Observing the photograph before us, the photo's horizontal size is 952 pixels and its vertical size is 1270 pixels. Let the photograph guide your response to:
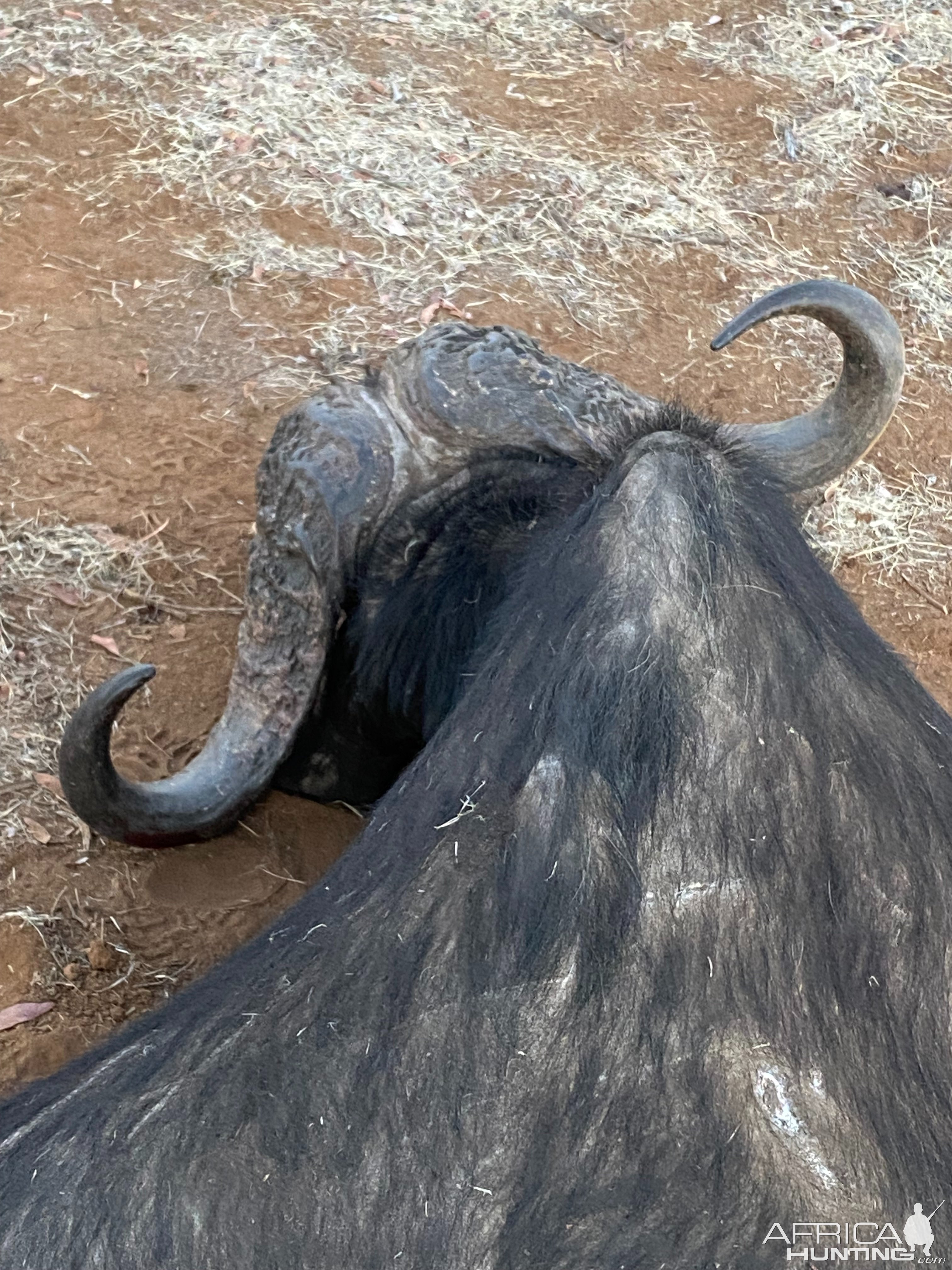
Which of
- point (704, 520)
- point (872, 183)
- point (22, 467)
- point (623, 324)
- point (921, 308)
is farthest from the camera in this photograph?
point (872, 183)

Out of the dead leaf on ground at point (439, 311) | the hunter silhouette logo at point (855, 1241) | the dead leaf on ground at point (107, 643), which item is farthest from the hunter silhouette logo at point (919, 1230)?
the dead leaf on ground at point (439, 311)

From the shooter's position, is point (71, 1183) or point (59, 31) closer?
point (71, 1183)

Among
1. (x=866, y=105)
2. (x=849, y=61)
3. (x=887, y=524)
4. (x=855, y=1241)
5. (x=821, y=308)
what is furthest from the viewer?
(x=849, y=61)

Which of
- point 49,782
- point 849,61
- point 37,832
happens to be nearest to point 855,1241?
point 37,832

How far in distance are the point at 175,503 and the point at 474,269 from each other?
7.37 feet

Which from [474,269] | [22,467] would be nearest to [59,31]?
[474,269]

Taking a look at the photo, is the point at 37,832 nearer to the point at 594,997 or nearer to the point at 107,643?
the point at 107,643

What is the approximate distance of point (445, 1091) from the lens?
8.73 ft

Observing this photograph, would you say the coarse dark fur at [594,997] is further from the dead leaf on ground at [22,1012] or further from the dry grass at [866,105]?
the dry grass at [866,105]

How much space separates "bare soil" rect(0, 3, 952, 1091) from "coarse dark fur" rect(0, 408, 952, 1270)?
1294mm

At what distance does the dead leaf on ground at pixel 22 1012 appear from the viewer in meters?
3.96

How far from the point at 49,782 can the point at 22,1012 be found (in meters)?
0.85

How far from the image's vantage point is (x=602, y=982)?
2723mm

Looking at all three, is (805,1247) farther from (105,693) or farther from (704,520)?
(105,693)
